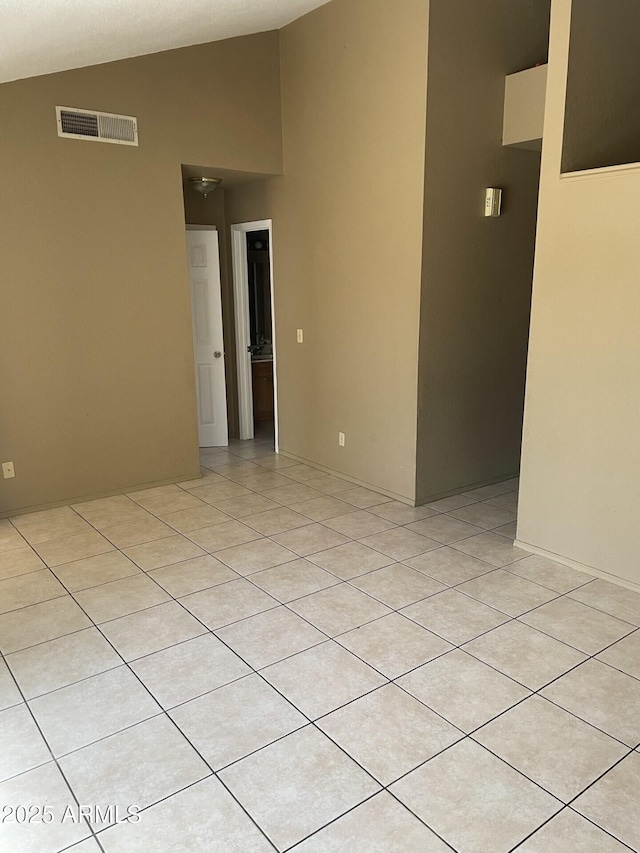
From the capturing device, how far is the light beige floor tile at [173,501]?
4570mm

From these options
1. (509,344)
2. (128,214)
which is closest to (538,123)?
(509,344)

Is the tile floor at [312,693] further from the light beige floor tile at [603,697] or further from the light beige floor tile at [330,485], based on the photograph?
the light beige floor tile at [330,485]

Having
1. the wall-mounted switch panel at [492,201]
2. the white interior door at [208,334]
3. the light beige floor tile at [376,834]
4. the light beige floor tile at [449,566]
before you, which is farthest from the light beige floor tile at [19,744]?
the wall-mounted switch panel at [492,201]

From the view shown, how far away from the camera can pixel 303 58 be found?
484cm

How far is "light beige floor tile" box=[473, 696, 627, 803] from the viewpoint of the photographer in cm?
205

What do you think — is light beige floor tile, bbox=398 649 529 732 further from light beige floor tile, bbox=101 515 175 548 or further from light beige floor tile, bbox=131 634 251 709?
light beige floor tile, bbox=101 515 175 548

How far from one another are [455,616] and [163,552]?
1792 mm

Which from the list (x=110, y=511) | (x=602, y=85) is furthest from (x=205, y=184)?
(x=602, y=85)

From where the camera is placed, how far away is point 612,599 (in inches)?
126

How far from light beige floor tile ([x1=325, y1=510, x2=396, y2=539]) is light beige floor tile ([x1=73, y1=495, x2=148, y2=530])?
4.46 feet

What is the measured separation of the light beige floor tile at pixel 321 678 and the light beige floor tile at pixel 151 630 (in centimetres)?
51

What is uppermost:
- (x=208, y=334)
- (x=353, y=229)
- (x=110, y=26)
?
(x=110, y=26)

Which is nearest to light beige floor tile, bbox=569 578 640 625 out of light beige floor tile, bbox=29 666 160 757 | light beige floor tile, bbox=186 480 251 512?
light beige floor tile, bbox=29 666 160 757

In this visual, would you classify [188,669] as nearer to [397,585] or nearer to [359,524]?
[397,585]
